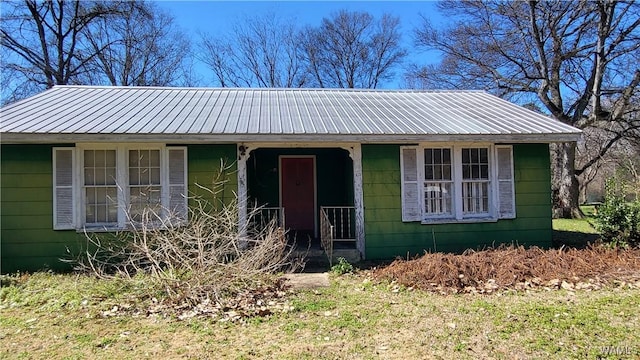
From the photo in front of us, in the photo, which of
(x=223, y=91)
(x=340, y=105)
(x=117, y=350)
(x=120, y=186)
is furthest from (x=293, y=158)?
(x=117, y=350)

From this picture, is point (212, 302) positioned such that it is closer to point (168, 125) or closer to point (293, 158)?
point (168, 125)

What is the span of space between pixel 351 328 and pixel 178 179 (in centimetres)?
444

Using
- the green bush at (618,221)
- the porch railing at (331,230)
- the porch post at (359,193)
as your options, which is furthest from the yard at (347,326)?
the green bush at (618,221)

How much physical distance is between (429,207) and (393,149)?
1376 millimetres

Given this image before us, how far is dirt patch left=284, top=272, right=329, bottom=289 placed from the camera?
589 centimetres

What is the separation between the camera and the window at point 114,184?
6.83 m

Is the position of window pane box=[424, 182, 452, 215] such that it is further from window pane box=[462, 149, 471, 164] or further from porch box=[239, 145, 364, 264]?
porch box=[239, 145, 364, 264]

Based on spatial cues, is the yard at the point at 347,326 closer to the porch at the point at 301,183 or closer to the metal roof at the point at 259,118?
the metal roof at the point at 259,118

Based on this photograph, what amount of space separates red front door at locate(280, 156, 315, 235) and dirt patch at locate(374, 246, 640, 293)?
3971 millimetres

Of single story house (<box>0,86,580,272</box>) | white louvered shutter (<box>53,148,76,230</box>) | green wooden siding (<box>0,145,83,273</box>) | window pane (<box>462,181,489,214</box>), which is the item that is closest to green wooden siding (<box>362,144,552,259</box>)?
single story house (<box>0,86,580,272</box>)

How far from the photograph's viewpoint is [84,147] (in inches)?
271

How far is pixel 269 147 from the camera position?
7.77 m

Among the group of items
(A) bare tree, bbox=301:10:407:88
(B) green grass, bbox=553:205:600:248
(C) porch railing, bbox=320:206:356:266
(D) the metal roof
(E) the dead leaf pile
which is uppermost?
(A) bare tree, bbox=301:10:407:88

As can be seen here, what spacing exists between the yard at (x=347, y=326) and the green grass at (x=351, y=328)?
11mm
